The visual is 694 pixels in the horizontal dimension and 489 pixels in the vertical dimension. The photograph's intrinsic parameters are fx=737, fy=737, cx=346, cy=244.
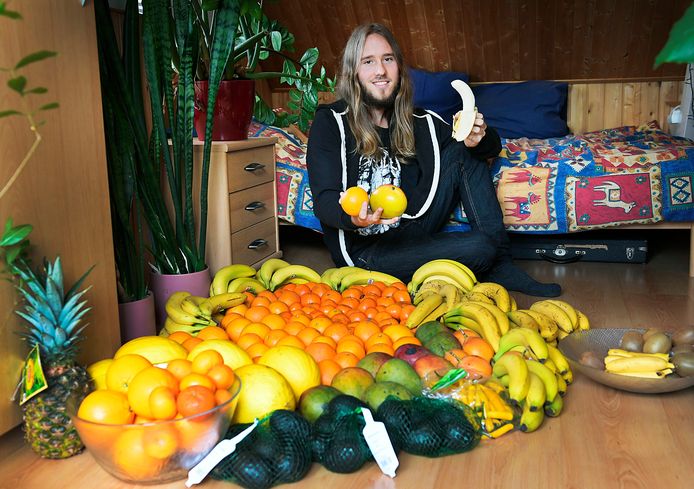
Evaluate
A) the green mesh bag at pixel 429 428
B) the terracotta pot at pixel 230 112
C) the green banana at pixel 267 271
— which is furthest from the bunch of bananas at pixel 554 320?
the terracotta pot at pixel 230 112

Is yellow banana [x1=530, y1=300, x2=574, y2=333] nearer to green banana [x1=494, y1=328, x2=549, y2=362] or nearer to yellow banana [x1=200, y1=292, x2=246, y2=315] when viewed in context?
green banana [x1=494, y1=328, x2=549, y2=362]

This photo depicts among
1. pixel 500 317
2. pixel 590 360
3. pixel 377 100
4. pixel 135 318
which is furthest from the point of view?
pixel 377 100

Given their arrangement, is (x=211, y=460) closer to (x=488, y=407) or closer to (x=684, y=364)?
(x=488, y=407)

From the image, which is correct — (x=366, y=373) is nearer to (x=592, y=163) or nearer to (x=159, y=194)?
(x=159, y=194)

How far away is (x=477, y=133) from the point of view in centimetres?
277

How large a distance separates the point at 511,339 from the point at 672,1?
3498 mm

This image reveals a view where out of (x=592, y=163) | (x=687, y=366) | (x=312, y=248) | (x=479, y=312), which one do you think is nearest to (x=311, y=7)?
(x=312, y=248)

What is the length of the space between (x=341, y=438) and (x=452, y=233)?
148 cm

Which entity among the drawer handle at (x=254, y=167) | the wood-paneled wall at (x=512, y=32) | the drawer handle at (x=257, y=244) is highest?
the wood-paneled wall at (x=512, y=32)

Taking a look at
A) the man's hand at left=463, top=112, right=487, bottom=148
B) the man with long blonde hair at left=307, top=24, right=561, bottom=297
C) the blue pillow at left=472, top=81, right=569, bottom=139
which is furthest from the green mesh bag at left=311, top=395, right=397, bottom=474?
the blue pillow at left=472, top=81, right=569, bottom=139

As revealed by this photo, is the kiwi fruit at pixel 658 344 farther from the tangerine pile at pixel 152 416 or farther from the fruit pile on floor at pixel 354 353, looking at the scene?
the tangerine pile at pixel 152 416

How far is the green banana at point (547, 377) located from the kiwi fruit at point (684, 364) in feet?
1.02

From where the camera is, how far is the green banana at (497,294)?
223cm

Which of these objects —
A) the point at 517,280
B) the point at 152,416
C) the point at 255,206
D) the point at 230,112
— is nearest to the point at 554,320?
the point at 517,280
